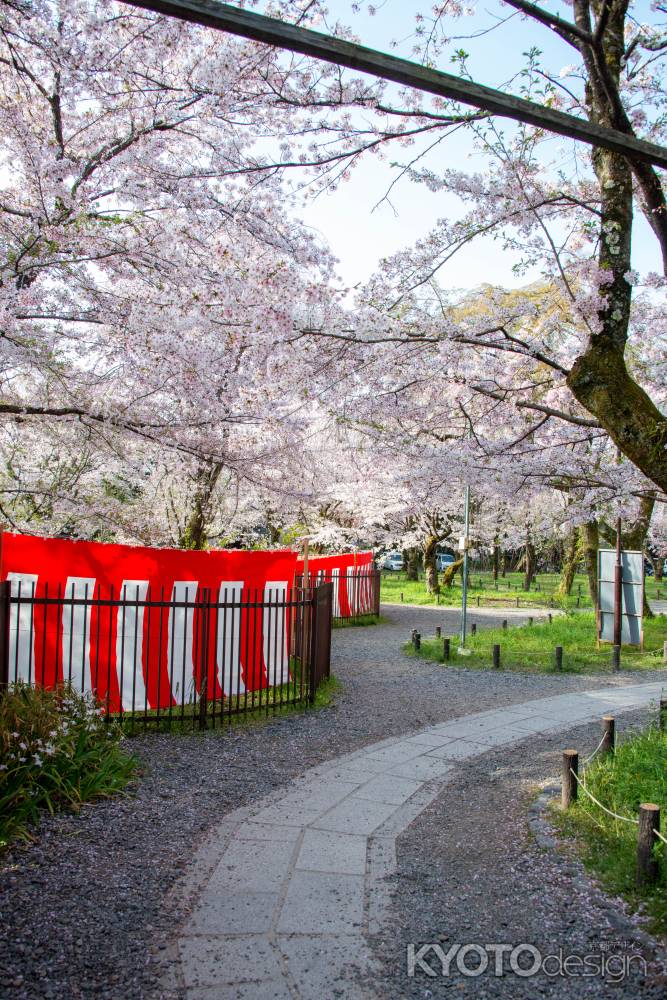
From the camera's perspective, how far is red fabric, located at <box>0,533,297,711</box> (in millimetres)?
7570

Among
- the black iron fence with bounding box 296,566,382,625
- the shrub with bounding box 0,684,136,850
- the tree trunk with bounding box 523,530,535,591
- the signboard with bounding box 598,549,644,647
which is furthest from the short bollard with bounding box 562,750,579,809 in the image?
the tree trunk with bounding box 523,530,535,591

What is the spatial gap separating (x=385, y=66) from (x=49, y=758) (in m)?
5.25

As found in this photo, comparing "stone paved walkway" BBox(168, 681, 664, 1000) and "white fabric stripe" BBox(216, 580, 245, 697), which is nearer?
"stone paved walkway" BBox(168, 681, 664, 1000)

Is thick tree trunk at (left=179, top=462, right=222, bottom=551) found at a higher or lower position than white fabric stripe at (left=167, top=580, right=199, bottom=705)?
higher

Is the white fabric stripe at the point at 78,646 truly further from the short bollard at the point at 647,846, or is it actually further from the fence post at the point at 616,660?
the fence post at the point at 616,660

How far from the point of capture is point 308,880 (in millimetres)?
4238

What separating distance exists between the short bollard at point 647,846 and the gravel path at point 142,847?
2.67 metres

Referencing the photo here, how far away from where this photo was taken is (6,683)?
242 inches

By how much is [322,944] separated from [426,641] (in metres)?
12.5

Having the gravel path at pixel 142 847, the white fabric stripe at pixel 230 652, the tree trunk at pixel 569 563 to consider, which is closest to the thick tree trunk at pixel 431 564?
the tree trunk at pixel 569 563

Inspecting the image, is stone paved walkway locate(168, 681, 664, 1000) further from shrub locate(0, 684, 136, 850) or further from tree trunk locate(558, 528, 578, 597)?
tree trunk locate(558, 528, 578, 597)

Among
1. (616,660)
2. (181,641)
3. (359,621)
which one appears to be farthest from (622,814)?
(359,621)

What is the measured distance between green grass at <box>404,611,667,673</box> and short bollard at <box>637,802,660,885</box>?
883 centimetres

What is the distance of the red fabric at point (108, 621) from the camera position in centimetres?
757
